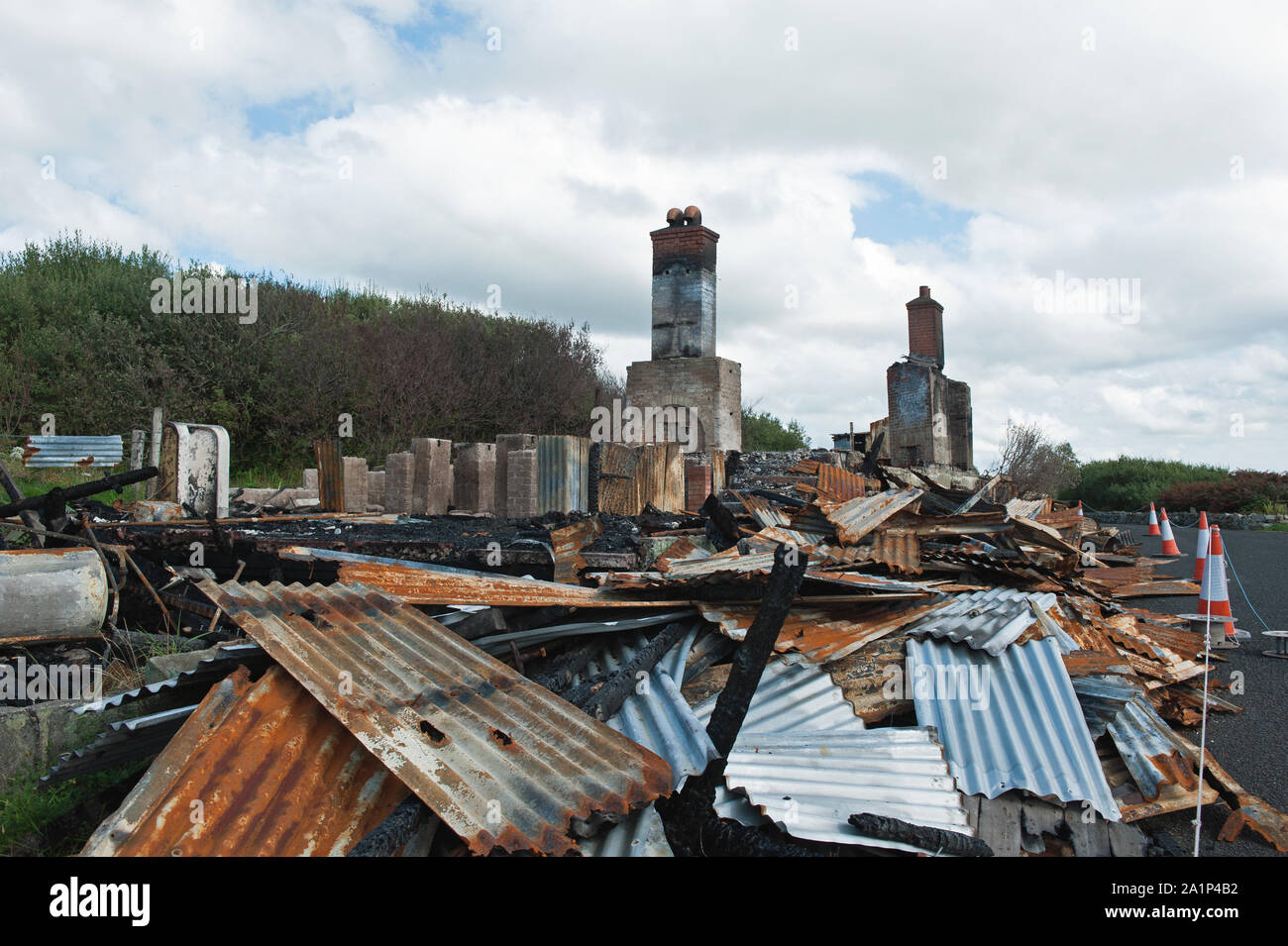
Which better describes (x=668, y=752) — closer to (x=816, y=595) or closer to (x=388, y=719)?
(x=388, y=719)

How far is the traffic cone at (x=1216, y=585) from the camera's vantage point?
6.01 meters

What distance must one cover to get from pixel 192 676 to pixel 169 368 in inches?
683

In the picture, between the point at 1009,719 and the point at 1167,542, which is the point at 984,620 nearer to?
the point at 1009,719

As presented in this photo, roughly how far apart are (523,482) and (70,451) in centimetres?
1063

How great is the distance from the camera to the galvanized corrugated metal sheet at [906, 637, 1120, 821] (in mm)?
3281

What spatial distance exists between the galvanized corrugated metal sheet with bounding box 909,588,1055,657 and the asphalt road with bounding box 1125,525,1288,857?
103cm

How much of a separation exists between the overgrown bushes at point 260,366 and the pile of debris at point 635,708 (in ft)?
45.5

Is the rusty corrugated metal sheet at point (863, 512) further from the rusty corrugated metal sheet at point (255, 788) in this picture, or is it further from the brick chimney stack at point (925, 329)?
the brick chimney stack at point (925, 329)

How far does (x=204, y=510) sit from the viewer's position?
8586 mm

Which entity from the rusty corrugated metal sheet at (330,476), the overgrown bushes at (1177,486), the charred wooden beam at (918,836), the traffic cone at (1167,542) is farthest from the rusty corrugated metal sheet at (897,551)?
the overgrown bushes at (1177,486)
